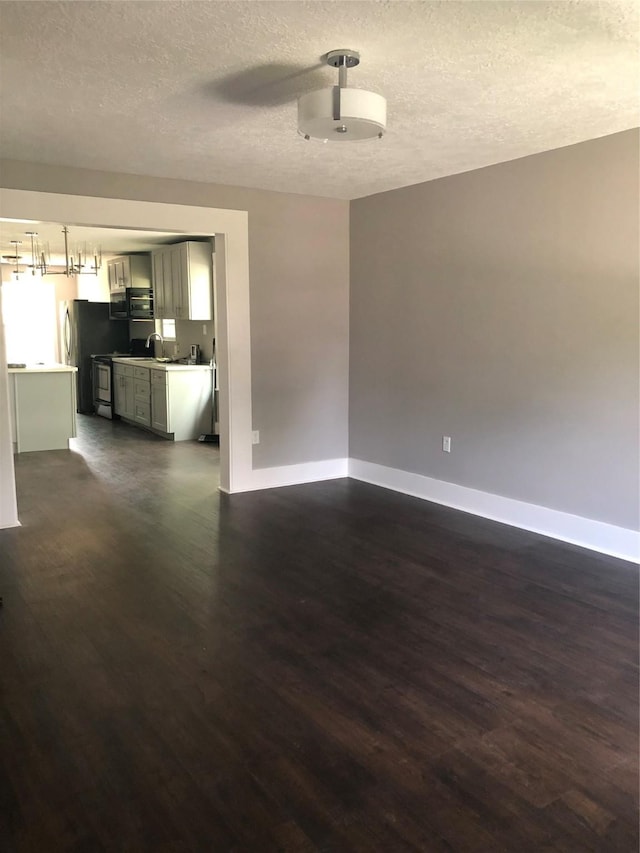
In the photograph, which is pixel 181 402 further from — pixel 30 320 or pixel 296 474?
pixel 30 320

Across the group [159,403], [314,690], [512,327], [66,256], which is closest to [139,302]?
[66,256]

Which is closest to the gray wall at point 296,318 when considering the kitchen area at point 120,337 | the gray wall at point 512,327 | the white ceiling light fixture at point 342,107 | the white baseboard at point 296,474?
the white baseboard at point 296,474

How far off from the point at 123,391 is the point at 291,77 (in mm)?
6390

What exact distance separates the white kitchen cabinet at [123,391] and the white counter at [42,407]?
4.08ft

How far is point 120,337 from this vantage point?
9812mm

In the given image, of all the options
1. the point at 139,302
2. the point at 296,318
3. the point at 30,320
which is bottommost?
the point at 296,318

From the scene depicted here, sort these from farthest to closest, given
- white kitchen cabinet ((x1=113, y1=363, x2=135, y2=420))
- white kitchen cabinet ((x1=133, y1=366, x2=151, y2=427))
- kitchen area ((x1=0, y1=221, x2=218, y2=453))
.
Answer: white kitchen cabinet ((x1=113, y1=363, x2=135, y2=420))
white kitchen cabinet ((x1=133, y1=366, x2=151, y2=427))
kitchen area ((x1=0, y1=221, x2=218, y2=453))

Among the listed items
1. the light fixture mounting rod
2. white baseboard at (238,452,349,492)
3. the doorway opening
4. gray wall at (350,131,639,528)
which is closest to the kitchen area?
the doorway opening

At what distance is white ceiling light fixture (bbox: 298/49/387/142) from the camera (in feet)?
8.39

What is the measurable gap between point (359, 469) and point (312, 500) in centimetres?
82

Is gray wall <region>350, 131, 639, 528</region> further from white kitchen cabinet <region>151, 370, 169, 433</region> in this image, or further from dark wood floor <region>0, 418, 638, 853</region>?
white kitchen cabinet <region>151, 370, 169, 433</region>

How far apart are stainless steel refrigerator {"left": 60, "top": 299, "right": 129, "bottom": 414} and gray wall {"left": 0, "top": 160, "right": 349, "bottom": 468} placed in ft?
16.6

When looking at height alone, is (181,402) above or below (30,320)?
below

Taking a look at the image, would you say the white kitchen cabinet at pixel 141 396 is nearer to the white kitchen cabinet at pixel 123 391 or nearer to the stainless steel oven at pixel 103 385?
the white kitchen cabinet at pixel 123 391
